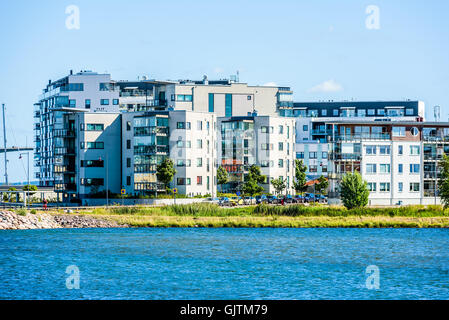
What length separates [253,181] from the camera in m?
130

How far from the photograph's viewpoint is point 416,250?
67500 mm

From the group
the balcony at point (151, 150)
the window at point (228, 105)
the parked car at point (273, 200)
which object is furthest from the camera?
the window at point (228, 105)

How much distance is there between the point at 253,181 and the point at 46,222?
48751mm

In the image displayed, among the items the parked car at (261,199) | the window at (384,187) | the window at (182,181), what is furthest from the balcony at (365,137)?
the window at (182,181)

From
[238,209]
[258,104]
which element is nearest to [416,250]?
[238,209]

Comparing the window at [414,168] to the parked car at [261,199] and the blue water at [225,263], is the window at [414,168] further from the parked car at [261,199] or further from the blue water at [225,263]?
the blue water at [225,263]

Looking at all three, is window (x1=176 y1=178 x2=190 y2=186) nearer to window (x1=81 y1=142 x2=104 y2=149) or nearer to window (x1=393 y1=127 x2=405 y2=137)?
window (x1=81 y1=142 x2=104 y2=149)

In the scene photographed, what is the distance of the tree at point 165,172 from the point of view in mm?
119812

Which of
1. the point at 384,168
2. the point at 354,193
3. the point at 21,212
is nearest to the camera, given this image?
the point at 21,212

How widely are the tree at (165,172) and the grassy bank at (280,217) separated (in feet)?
62.6

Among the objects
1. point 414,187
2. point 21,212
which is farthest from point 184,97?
point 21,212

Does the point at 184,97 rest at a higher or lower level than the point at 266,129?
higher

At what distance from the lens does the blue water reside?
47031mm

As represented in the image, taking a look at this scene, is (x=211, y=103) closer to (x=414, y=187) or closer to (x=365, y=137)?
(x=365, y=137)
